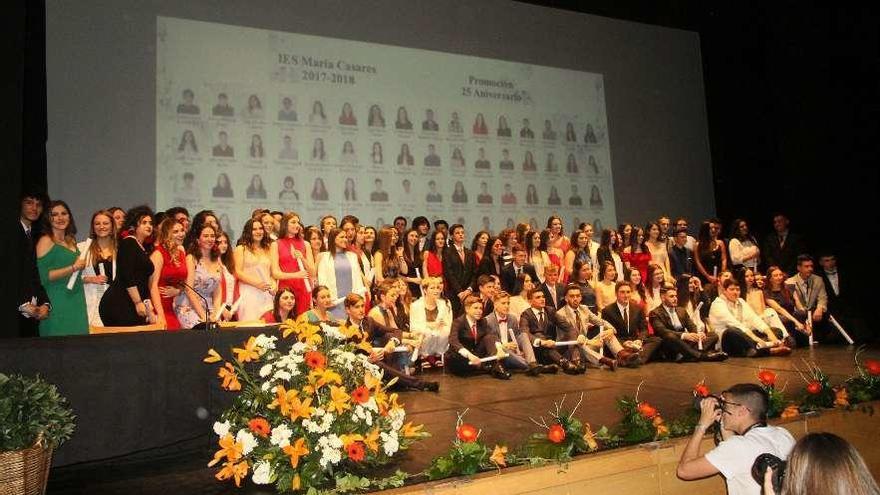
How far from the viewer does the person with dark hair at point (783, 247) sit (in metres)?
7.48

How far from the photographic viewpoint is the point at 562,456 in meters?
2.49

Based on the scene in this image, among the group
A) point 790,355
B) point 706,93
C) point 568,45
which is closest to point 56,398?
point 790,355

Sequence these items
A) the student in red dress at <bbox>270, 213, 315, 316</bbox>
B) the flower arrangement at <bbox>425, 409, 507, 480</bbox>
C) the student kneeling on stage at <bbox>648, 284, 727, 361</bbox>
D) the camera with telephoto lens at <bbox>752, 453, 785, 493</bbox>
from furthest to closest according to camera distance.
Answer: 1. the student kneeling on stage at <bbox>648, 284, 727, 361</bbox>
2. the student in red dress at <bbox>270, 213, 315, 316</bbox>
3. the flower arrangement at <bbox>425, 409, 507, 480</bbox>
4. the camera with telephoto lens at <bbox>752, 453, 785, 493</bbox>

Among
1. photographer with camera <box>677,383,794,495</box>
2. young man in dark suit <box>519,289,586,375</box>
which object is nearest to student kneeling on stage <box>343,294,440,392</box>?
young man in dark suit <box>519,289,586,375</box>

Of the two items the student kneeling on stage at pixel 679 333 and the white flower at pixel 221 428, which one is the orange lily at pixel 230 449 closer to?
the white flower at pixel 221 428

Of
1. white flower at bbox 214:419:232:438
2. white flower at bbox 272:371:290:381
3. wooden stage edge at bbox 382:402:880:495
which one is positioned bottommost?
wooden stage edge at bbox 382:402:880:495

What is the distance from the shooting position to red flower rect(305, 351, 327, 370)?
2.25 meters

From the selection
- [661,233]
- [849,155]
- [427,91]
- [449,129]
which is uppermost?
[427,91]

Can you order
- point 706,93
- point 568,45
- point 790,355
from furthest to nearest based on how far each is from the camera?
point 706,93 < point 568,45 < point 790,355

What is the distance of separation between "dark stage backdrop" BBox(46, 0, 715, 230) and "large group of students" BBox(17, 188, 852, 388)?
721 millimetres

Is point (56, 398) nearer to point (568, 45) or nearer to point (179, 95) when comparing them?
point (179, 95)

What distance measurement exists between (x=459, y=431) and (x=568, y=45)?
21.9 feet

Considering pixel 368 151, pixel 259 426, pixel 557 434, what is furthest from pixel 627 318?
pixel 259 426

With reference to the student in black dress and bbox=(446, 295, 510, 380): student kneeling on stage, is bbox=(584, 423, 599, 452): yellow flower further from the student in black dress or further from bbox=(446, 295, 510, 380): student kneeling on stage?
the student in black dress
